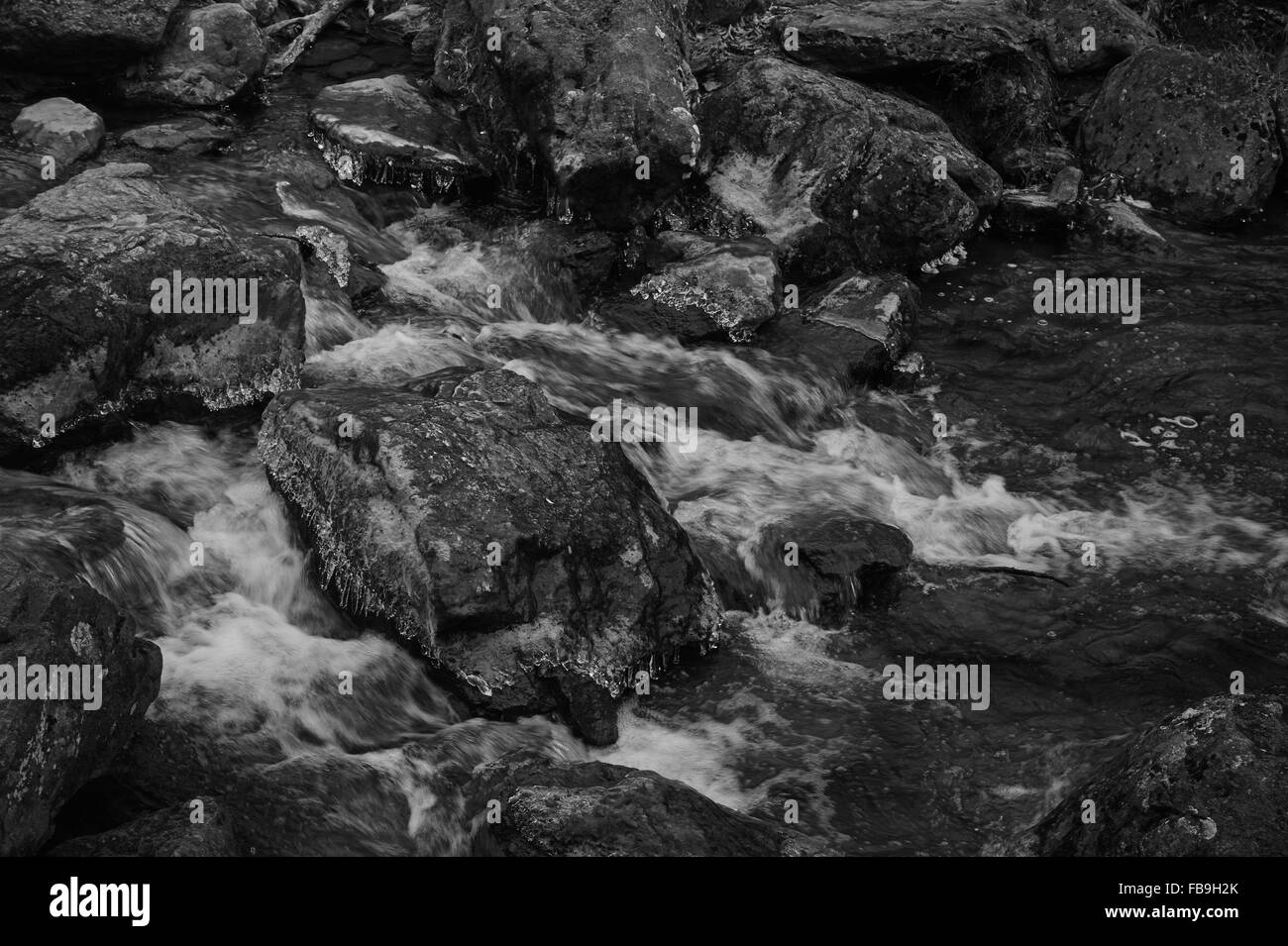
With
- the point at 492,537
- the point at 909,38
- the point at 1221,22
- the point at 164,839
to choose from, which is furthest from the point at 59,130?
the point at 1221,22

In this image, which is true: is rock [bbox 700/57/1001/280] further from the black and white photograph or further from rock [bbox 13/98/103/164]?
rock [bbox 13/98/103/164]

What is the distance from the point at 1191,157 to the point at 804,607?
8.83 meters

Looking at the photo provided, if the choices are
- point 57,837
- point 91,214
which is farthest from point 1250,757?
point 91,214

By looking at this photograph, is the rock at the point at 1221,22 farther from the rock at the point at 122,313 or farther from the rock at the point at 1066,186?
the rock at the point at 122,313

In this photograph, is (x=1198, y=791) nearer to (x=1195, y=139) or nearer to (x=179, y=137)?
(x=179, y=137)

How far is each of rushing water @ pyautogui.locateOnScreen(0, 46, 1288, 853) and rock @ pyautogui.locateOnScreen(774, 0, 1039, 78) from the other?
2.62m

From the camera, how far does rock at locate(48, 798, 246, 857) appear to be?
16.9 feet

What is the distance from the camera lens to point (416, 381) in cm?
827

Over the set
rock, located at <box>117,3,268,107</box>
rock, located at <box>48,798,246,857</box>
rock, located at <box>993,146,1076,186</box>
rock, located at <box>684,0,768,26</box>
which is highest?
rock, located at <box>684,0,768,26</box>

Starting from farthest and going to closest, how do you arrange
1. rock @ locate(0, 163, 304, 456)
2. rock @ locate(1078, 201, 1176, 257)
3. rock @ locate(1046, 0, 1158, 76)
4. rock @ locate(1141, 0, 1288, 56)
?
rock @ locate(1141, 0, 1288, 56)
rock @ locate(1046, 0, 1158, 76)
rock @ locate(1078, 201, 1176, 257)
rock @ locate(0, 163, 304, 456)

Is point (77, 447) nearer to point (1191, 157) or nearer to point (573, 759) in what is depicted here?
point (573, 759)

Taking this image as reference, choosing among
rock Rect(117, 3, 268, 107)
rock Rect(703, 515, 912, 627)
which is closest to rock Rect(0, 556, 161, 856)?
rock Rect(703, 515, 912, 627)

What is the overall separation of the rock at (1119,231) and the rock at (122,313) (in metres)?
8.55
